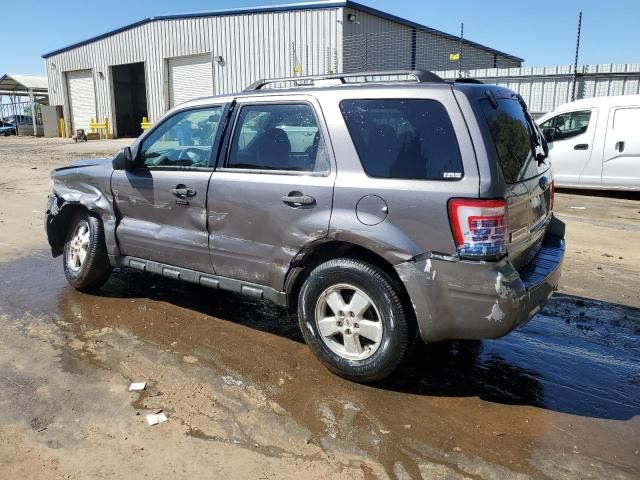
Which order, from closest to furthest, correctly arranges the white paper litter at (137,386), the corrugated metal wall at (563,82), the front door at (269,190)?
the white paper litter at (137,386)
the front door at (269,190)
the corrugated metal wall at (563,82)

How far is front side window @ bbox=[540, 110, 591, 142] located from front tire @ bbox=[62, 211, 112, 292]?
994cm

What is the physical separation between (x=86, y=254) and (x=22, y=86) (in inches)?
1903

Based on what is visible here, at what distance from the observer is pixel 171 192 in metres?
4.46

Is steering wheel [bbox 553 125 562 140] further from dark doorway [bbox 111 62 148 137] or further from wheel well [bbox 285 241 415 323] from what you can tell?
dark doorway [bbox 111 62 148 137]

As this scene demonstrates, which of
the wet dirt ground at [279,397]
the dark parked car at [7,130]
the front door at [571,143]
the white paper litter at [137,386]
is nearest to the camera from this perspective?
the wet dirt ground at [279,397]

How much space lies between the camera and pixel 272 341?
14.3 feet

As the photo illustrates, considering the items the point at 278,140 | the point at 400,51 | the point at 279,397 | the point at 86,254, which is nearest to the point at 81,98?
the point at 400,51

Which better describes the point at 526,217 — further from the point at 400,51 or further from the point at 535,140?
the point at 400,51

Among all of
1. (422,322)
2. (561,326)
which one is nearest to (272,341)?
(422,322)

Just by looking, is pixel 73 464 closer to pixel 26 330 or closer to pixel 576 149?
pixel 26 330

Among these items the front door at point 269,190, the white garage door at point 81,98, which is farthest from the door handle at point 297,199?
the white garage door at point 81,98

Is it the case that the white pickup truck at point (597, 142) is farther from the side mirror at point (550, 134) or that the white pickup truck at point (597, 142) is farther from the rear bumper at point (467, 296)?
the rear bumper at point (467, 296)

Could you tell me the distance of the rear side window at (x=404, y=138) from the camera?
3242 millimetres

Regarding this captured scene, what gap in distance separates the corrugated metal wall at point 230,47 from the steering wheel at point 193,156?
16.3 meters
